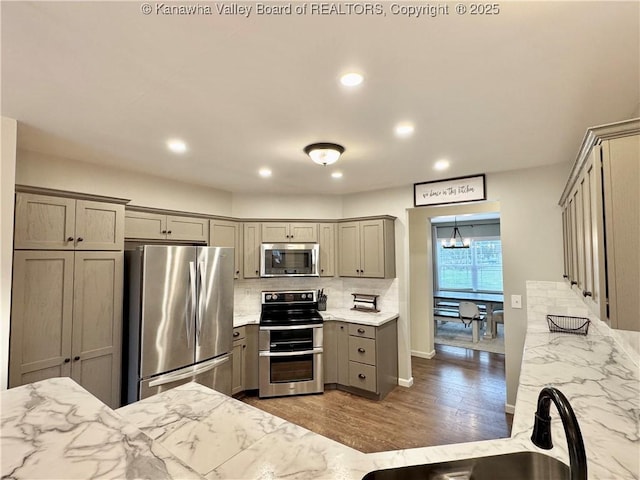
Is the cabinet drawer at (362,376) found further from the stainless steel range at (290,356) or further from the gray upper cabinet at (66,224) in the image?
the gray upper cabinet at (66,224)

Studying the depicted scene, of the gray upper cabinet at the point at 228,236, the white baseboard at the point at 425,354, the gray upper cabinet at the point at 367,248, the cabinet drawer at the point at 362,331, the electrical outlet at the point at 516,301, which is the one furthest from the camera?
the white baseboard at the point at 425,354

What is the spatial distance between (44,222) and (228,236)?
193cm

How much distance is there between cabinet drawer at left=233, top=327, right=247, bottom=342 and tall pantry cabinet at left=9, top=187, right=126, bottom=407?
1.18m

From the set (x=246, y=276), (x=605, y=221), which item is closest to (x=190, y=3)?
(x=605, y=221)

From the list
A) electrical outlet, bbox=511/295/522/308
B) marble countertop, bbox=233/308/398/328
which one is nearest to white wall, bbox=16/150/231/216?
marble countertop, bbox=233/308/398/328

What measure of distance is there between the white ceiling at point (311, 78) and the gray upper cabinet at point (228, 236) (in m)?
1.31

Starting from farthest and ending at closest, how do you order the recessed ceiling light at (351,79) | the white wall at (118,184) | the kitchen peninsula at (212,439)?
the white wall at (118,184), the recessed ceiling light at (351,79), the kitchen peninsula at (212,439)

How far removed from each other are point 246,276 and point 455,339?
4371mm

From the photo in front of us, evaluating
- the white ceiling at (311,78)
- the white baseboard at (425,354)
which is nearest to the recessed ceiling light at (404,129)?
the white ceiling at (311,78)

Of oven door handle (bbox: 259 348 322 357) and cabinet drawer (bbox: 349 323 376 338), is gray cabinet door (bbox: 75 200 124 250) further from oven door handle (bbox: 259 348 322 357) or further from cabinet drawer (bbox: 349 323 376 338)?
cabinet drawer (bbox: 349 323 376 338)

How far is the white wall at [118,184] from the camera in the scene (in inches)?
102

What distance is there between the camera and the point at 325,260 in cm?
426

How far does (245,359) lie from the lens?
144 inches

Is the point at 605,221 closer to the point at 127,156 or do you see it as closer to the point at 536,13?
the point at 536,13
